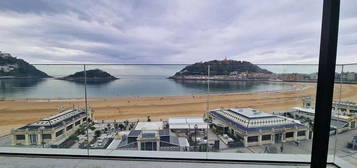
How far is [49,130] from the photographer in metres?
2.10

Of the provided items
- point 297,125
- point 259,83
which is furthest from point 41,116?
point 297,125

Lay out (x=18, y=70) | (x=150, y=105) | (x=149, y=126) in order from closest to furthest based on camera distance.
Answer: (x=18, y=70) → (x=149, y=126) → (x=150, y=105)

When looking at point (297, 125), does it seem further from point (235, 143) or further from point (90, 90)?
point (90, 90)

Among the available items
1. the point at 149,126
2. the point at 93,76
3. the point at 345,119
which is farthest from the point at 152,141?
the point at 345,119

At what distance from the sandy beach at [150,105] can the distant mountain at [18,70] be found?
39cm

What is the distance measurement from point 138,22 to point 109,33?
2.53 ft

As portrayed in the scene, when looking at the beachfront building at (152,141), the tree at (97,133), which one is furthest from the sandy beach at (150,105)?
the beachfront building at (152,141)

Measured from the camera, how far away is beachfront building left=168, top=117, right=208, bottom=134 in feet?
7.04

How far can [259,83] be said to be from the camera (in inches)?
91.5

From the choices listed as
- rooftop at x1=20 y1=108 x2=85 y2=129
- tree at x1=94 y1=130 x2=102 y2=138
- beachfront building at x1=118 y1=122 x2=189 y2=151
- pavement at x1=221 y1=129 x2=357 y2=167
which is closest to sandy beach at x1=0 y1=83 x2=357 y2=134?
rooftop at x1=20 y1=108 x2=85 y2=129

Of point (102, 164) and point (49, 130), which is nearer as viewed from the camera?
point (102, 164)

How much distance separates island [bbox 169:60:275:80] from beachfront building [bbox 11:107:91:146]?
162cm

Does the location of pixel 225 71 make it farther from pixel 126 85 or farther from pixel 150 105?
pixel 126 85

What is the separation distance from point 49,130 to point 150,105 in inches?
58.8
